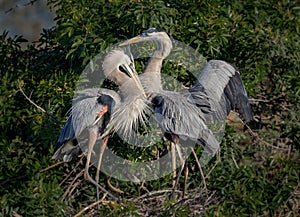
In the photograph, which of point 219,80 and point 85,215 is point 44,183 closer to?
point 85,215

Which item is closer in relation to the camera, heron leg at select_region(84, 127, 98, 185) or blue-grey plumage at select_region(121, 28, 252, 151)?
blue-grey plumage at select_region(121, 28, 252, 151)

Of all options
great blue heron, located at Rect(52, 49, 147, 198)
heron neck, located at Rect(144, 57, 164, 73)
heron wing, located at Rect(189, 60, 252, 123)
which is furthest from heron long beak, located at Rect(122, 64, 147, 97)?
heron wing, located at Rect(189, 60, 252, 123)

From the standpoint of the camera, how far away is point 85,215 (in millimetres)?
4859

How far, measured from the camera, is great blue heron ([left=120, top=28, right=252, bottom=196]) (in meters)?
4.98

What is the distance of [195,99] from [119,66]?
606 mm

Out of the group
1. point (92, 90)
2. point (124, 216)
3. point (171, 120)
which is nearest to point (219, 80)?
point (171, 120)

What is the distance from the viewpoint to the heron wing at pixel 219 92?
5.14m

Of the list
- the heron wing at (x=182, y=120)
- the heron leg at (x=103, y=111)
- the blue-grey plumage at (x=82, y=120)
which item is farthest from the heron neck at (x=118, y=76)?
the heron wing at (x=182, y=120)

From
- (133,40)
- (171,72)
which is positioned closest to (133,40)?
(133,40)

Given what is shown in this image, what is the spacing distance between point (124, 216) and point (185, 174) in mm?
787

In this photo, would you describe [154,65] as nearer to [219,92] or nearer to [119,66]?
[119,66]

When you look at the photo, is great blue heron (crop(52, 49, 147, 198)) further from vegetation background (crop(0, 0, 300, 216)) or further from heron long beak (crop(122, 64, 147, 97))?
vegetation background (crop(0, 0, 300, 216))

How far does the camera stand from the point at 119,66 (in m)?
5.40

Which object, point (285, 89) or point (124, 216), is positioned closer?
point (124, 216)
